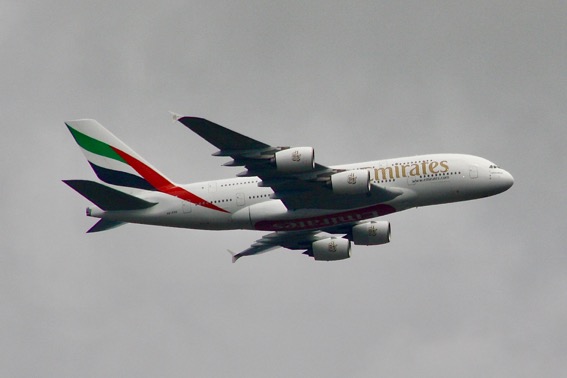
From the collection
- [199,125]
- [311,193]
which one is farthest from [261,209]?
[199,125]

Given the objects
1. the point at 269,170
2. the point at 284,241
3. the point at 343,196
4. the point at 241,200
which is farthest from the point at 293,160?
the point at 284,241

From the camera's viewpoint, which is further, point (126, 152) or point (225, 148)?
point (126, 152)

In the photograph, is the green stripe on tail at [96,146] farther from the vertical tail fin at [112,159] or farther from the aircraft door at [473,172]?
the aircraft door at [473,172]

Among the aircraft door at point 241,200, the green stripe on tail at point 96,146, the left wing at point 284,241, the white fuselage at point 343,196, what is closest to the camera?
the white fuselage at point 343,196

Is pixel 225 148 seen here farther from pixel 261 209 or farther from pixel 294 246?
pixel 294 246

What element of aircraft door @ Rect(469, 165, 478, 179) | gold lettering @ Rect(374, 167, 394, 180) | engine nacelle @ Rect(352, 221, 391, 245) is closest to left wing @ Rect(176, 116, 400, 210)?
gold lettering @ Rect(374, 167, 394, 180)

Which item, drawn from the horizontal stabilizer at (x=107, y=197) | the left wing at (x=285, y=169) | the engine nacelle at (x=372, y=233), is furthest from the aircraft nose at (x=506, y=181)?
the horizontal stabilizer at (x=107, y=197)

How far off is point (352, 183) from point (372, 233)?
1047 centimetres

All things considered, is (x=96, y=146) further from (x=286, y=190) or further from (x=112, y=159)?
(x=286, y=190)

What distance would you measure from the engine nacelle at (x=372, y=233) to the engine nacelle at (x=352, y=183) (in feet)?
32.6

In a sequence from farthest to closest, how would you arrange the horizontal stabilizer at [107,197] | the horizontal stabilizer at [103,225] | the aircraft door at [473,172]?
the horizontal stabilizer at [103,225], the aircraft door at [473,172], the horizontal stabilizer at [107,197]

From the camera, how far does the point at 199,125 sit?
2926 inches

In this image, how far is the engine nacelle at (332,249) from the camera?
3578 inches

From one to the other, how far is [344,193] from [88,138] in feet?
71.7
